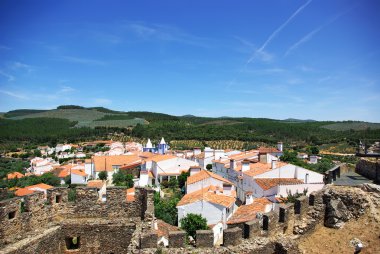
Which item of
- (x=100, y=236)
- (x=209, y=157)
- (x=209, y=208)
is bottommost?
(x=209, y=208)

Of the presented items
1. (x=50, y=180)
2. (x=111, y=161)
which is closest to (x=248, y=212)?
(x=50, y=180)

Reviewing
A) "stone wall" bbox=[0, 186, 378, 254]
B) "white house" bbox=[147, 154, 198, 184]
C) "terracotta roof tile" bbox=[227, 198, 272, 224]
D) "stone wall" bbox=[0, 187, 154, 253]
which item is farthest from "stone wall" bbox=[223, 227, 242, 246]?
"white house" bbox=[147, 154, 198, 184]

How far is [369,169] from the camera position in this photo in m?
16.3

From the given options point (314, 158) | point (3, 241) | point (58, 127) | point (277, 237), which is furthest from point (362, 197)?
point (58, 127)

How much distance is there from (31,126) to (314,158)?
161 m

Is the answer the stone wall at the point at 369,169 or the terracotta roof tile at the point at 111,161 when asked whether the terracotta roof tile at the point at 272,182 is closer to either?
the stone wall at the point at 369,169

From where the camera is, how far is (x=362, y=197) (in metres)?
11.3

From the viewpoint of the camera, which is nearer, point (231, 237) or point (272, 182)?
point (231, 237)

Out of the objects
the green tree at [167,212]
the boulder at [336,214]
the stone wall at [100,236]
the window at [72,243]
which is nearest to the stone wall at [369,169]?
the boulder at [336,214]

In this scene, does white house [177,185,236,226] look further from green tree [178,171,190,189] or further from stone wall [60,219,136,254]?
green tree [178,171,190,189]

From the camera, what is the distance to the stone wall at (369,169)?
15.2m

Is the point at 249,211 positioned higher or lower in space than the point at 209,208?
higher

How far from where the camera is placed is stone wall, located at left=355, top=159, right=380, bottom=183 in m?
15.2

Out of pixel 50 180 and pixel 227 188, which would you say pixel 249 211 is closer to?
pixel 227 188
